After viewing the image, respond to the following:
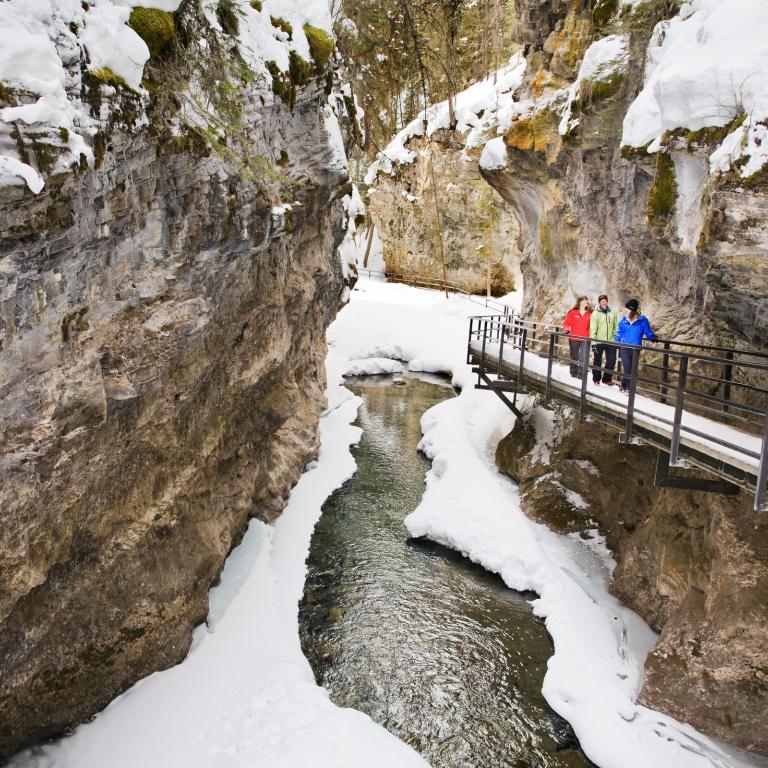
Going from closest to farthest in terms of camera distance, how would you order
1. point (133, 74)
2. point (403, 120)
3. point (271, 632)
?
point (133, 74) → point (271, 632) → point (403, 120)

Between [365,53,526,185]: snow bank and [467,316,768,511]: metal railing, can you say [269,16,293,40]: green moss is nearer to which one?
[467,316,768,511]: metal railing

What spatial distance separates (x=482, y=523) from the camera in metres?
11.4

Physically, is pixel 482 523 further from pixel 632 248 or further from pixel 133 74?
pixel 133 74

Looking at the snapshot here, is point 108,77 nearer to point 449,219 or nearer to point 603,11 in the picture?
point 603,11

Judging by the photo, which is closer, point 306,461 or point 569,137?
point 569,137

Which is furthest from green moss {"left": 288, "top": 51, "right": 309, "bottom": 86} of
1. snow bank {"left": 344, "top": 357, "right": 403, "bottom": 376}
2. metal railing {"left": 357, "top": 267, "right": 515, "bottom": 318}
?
metal railing {"left": 357, "top": 267, "right": 515, "bottom": 318}

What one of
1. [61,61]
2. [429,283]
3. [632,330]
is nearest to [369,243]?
[429,283]

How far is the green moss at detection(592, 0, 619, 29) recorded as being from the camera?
12488mm

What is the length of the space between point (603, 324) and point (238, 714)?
824 centimetres

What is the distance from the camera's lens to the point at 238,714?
22.1 ft

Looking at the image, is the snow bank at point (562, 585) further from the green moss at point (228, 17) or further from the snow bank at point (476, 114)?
the snow bank at point (476, 114)

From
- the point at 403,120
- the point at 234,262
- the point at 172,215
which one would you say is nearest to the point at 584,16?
the point at 234,262

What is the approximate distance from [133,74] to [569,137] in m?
10.1

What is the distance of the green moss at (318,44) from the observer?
972 cm
